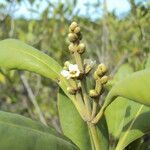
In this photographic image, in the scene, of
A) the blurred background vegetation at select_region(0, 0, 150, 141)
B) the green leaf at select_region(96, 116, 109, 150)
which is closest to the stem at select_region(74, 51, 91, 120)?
the green leaf at select_region(96, 116, 109, 150)

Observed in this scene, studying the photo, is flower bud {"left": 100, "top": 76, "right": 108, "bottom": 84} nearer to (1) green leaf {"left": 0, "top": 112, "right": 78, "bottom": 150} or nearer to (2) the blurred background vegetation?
(1) green leaf {"left": 0, "top": 112, "right": 78, "bottom": 150}

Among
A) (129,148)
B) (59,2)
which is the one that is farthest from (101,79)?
(59,2)

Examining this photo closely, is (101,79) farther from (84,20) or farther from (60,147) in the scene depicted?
(84,20)

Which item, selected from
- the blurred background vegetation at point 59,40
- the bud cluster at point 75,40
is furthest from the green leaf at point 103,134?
the blurred background vegetation at point 59,40

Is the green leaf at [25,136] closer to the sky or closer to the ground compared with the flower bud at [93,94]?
closer to the ground

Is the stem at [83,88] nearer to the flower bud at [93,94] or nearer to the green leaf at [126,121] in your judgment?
the flower bud at [93,94]

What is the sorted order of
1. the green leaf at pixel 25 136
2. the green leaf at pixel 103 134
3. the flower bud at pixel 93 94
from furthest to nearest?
1. the green leaf at pixel 103 134
2. the flower bud at pixel 93 94
3. the green leaf at pixel 25 136

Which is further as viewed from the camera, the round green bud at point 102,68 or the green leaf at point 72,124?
the green leaf at point 72,124

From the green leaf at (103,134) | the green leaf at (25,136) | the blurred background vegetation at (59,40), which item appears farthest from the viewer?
the blurred background vegetation at (59,40)
